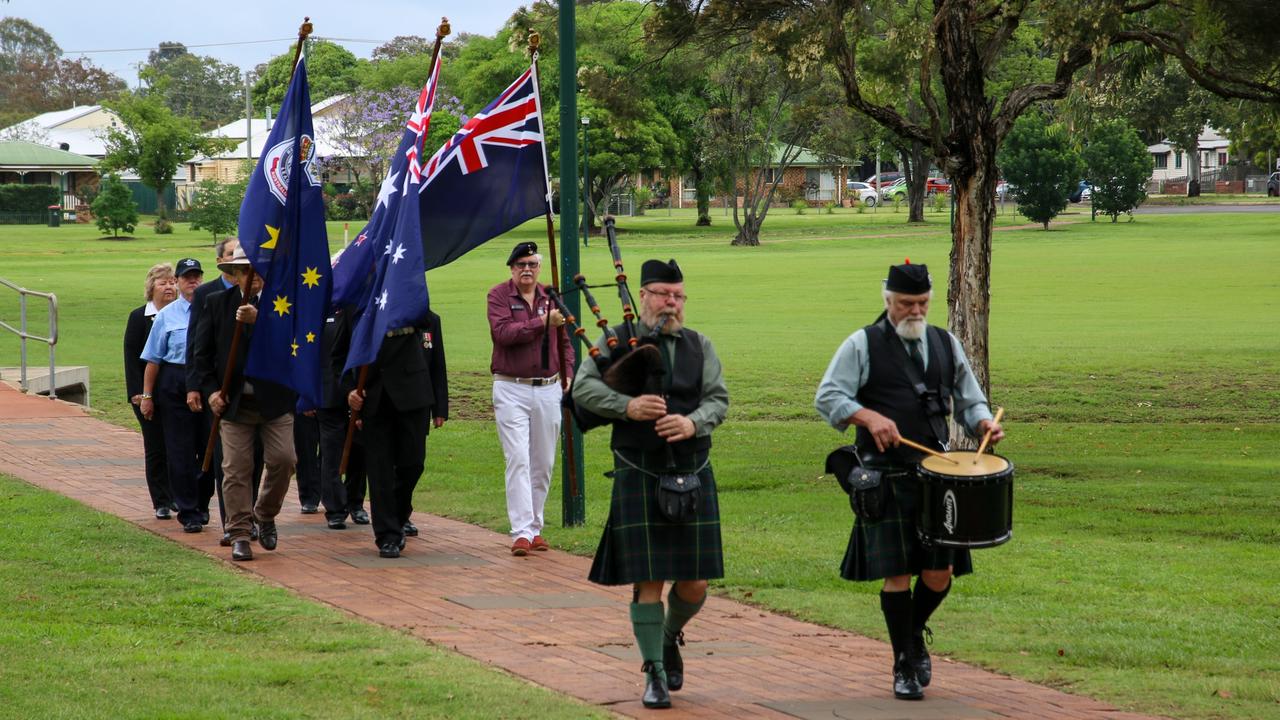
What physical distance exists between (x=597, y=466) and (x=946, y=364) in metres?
8.23

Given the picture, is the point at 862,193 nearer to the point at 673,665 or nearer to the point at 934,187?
the point at 934,187

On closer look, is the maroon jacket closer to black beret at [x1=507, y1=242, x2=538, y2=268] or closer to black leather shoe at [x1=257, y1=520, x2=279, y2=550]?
black beret at [x1=507, y1=242, x2=538, y2=268]

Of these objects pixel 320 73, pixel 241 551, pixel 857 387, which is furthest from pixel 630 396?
pixel 320 73

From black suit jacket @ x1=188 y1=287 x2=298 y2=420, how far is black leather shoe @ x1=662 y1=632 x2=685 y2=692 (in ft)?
13.2

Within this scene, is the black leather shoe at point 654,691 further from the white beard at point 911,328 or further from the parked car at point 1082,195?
the parked car at point 1082,195

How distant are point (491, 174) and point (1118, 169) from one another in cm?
6494

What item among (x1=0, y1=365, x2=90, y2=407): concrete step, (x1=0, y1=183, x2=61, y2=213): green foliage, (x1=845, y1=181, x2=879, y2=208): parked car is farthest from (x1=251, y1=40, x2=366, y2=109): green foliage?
(x1=0, y1=365, x2=90, y2=407): concrete step

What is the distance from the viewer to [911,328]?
6633mm

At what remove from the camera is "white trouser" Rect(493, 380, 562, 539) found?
1009cm

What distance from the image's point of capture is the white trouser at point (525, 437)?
1009 cm

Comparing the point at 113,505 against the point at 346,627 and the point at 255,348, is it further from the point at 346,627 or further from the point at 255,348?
the point at 346,627

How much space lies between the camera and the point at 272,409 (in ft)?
32.4

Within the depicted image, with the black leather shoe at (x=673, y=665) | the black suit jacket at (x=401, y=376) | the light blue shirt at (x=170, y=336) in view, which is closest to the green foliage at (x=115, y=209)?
the light blue shirt at (x=170, y=336)

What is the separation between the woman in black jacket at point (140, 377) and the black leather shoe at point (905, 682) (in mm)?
6683
